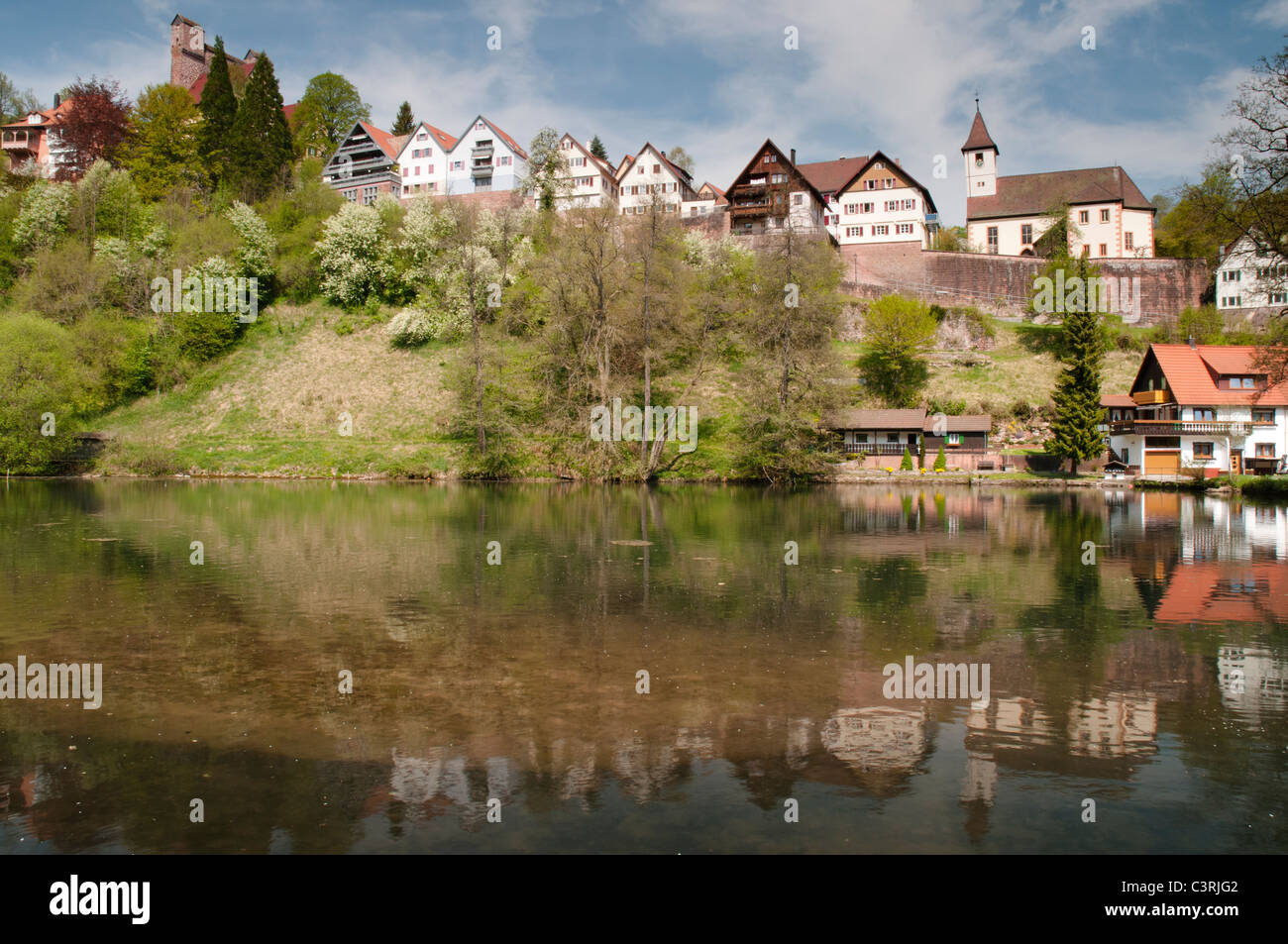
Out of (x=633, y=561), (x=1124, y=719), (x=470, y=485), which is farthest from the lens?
(x=470, y=485)

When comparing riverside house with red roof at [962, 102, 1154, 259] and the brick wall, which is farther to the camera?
riverside house with red roof at [962, 102, 1154, 259]

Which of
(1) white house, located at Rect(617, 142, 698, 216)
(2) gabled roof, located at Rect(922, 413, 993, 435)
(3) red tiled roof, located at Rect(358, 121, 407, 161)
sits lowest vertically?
(2) gabled roof, located at Rect(922, 413, 993, 435)

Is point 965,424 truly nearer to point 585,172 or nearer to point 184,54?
point 585,172

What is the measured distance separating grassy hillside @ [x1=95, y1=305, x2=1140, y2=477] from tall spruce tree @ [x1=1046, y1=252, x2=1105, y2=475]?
6.04 meters

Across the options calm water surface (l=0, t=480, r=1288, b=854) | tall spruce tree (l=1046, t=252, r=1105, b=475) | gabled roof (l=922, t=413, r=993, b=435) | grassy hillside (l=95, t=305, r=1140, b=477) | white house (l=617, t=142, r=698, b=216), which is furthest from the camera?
white house (l=617, t=142, r=698, b=216)

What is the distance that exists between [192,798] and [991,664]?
998cm

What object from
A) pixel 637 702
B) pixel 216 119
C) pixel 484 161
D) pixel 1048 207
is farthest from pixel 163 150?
pixel 637 702

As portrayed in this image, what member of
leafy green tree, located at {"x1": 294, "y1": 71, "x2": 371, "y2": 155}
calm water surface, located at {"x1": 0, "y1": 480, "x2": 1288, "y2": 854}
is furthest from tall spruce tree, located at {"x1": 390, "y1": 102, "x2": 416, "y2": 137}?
calm water surface, located at {"x1": 0, "y1": 480, "x2": 1288, "y2": 854}

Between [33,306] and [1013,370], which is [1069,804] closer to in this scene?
[1013,370]

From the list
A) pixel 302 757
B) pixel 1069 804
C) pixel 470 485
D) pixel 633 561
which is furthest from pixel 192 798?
pixel 470 485

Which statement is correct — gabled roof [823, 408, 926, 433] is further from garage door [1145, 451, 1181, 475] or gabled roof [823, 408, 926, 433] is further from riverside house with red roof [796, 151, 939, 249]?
riverside house with red roof [796, 151, 939, 249]

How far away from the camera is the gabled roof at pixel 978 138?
89.9 m

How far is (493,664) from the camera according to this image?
11375 mm

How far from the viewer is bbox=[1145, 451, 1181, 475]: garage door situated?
58.1 m
